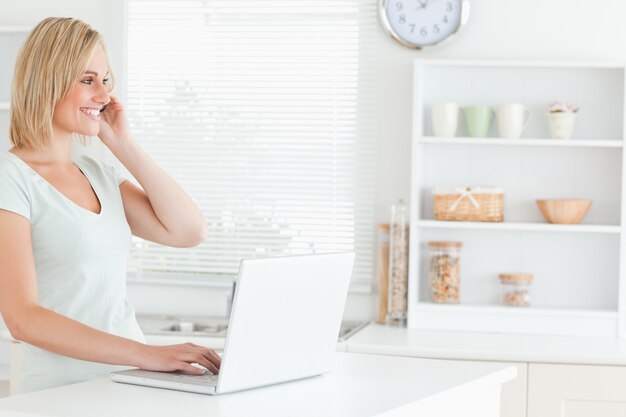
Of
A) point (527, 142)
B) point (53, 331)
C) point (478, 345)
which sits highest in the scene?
point (527, 142)

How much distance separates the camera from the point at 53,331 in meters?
1.85

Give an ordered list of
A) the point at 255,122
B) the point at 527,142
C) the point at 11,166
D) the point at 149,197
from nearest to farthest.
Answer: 1. the point at 11,166
2. the point at 149,197
3. the point at 527,142
4. the point at 255,122

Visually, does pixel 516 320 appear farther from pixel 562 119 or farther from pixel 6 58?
pixel 6 58

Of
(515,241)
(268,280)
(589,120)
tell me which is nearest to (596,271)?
(515,241)

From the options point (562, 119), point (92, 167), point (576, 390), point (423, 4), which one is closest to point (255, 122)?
point (423, 4)

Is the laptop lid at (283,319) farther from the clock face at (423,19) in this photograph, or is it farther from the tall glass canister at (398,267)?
the clock face at (423,19)

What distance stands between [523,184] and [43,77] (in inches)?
86.9

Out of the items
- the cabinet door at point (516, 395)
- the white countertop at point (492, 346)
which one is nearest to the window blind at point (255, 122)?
the white countertop at point (492, 346)

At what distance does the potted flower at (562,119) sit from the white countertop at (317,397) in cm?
165

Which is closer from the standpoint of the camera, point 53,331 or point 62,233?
point 53,331

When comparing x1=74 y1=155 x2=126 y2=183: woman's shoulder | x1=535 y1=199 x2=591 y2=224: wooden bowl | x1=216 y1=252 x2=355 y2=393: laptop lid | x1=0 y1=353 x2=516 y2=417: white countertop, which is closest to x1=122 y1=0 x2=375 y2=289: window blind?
x1=535 y1=199 x2=591 y2=224: wooden bowl

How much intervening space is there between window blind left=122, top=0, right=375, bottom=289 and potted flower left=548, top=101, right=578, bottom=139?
71cm

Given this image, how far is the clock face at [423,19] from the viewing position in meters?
3.74

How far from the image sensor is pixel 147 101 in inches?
158
